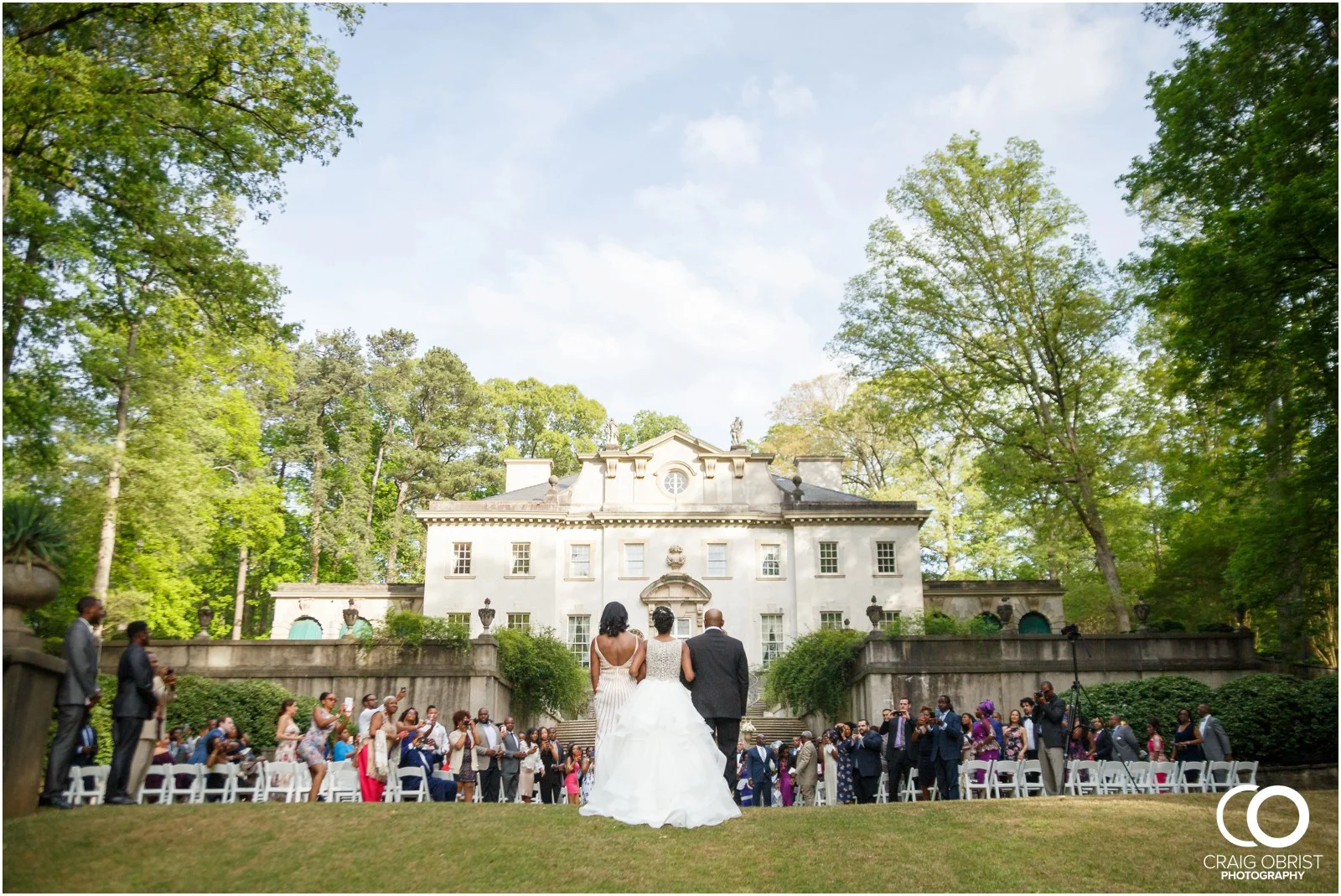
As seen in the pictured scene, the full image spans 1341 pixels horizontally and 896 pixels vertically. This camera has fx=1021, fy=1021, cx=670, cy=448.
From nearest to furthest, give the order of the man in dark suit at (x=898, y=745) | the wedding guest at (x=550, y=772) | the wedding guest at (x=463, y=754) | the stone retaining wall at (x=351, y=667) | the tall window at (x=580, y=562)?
1. the wedding guest at (x=463, y=754)
2. the man in dark suit at (x=898, y=745)
3. the wedding guest at (x=550, y=772)
4. the stone retaining wall at (x=351, y=667)
5. the tall window at (x=580, y=562)

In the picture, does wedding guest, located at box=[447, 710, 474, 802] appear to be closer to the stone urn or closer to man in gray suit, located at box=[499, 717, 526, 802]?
man in gray suit, located at box=[499, 717, 526, 802]

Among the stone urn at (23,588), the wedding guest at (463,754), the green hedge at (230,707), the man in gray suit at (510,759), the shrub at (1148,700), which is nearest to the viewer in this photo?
the stone urn at (23,588)

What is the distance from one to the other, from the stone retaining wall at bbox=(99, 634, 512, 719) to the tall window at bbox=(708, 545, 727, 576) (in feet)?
45.9

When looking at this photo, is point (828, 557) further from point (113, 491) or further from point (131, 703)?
point (131, 703)

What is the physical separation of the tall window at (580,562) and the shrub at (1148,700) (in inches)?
847

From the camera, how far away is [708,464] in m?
41.3

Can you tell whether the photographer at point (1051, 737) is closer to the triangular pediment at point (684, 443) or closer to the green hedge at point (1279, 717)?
the green hedge at point (1279, 717)

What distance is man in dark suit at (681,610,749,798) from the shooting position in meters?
10.5

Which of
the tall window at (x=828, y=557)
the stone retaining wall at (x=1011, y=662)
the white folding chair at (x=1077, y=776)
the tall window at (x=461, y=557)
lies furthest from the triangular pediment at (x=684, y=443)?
the white folding chair at (x=1077, y=776)

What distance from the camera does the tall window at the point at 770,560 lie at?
40375 millimetres

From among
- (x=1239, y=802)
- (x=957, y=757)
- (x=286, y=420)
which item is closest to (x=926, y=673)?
(x=957, y=757)

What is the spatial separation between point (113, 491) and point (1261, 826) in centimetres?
2692

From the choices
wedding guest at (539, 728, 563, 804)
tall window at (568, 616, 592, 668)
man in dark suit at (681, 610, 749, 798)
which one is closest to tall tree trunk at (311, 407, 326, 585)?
tall window at (568, 616, 592, 668)

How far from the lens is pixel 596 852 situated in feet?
28.0
